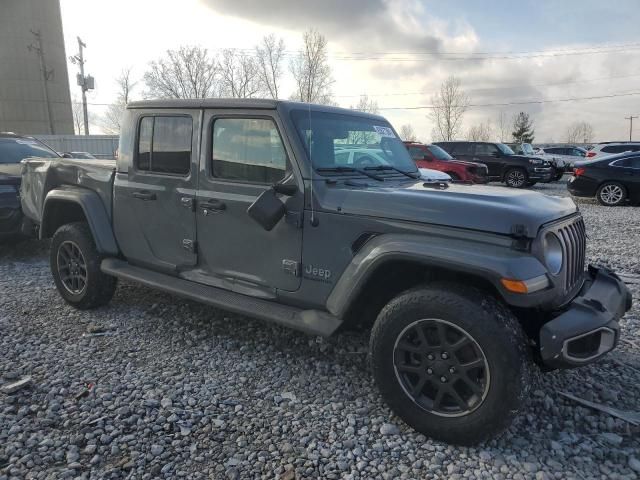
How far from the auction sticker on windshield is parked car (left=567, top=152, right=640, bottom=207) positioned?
10845mm

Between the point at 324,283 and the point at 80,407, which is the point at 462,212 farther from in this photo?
the point at 80,407

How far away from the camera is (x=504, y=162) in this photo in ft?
56.5

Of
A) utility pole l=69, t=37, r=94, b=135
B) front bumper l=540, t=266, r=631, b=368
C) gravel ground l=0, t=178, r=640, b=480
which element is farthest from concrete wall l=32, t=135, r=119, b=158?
front bumper l=540, t=266, r=631, b=368

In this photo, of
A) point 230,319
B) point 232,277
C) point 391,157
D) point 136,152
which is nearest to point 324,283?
point 232,277

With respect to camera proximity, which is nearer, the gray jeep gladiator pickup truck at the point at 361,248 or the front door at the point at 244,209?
the gray jeep gladiator pickup truck at the point at 361,248

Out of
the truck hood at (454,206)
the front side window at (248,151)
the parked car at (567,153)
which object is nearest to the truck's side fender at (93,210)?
the front side window at (248,151)

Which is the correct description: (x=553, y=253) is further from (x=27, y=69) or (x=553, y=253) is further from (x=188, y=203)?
(x=27, y=69)

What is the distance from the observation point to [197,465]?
2.50 meters

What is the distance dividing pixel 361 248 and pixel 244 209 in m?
0.93

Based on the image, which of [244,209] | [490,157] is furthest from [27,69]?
[244,209]

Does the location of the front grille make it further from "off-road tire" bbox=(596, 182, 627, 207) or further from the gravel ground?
"off-road tire" bbox=(596, 182, 627, 207)

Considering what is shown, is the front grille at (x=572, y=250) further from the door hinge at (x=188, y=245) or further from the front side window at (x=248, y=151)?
the door hinge at (x=188, y=245)

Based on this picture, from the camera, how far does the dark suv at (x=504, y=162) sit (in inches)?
665

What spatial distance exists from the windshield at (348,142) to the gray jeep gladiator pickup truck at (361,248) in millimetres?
17
